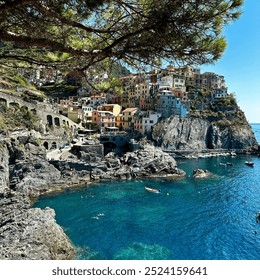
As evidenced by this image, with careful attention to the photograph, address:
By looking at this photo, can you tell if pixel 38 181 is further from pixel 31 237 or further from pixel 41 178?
pixel 31 237

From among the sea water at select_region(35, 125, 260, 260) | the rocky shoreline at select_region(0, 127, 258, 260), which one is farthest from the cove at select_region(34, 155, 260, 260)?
the rocky shoreline at select_region(0, 127, 258, 260)

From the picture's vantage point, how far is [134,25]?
4.96 meters

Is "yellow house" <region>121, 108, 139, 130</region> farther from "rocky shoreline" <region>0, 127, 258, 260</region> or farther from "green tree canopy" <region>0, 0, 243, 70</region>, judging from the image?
"green tree canopy" <region>0, 0, 243, 70</region>

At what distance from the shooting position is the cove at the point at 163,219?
15500 millimetres

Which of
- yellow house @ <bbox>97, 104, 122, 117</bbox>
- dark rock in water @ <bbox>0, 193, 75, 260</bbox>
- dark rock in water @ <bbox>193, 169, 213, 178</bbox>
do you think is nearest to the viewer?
dark rock in water @ <bbox>0, 193, 75, 260</bbox>

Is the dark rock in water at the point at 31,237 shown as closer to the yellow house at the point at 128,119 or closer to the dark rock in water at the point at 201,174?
the dark rock in water at the point at 201,174

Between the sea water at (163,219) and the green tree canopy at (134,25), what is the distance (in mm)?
12809

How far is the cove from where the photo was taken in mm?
15500

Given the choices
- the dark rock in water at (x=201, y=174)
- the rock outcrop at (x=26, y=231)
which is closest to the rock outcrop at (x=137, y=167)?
the dark rock in water at (x=201, y=174)

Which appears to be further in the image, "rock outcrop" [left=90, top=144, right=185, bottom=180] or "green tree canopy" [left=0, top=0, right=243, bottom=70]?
"rock outcrop" [left=90, top=144, right=185, bottom=180]

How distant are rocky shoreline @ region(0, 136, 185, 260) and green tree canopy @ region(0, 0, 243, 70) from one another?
31.6 feet

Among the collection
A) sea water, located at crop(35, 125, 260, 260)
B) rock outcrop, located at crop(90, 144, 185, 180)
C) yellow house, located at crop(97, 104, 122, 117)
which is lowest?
sea water, located at crop(35, 125, 260, 260)

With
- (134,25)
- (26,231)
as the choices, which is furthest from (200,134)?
(134,25)

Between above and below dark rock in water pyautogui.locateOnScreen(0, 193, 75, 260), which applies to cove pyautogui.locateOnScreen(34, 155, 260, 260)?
below
